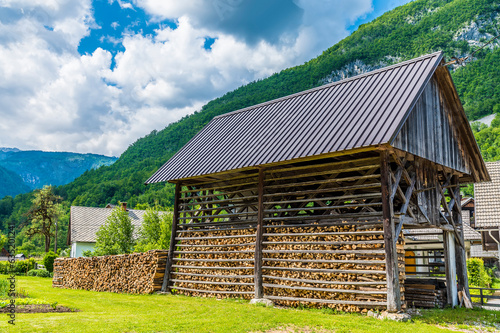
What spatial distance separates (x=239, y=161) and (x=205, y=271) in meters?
4.53

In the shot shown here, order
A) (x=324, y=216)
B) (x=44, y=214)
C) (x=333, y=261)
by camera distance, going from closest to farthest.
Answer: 1. (x=333, y=261)
2. (x=324, y=216)
3. (x=44, y=214)

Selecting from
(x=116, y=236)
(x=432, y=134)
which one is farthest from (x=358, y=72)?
(x=432, y=134)

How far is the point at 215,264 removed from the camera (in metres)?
16.2

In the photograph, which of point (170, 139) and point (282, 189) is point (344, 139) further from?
point (170, 139)

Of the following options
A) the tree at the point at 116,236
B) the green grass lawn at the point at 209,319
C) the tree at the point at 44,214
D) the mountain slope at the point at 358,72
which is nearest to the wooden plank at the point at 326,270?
the green grass lawn at the point at 209,319

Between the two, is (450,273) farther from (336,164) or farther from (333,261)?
(336,164)

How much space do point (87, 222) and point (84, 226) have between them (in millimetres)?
896

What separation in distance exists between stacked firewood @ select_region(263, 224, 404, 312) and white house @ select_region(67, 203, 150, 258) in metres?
31.4

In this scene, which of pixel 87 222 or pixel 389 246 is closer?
pixel 389 246

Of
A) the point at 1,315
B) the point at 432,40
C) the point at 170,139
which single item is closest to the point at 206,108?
the point at 170,139

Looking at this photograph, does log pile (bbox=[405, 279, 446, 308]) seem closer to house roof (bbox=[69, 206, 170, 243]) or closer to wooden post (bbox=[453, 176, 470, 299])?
wooden post (bbox=[453, 176, 470, 299])

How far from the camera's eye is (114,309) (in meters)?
12.9

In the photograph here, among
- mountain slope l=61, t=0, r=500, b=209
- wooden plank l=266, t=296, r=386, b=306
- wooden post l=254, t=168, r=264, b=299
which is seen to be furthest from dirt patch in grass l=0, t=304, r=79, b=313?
mountain slope l=61, t=0, r=500, b=209

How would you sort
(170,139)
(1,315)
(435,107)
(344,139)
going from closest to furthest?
1. (1,315)
2. (344,139)
3. (435,107)
4. (170,139)
